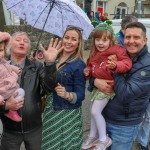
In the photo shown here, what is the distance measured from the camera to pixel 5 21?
41.3 feet

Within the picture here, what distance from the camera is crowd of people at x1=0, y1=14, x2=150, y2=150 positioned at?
2229mm

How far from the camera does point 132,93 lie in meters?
2.14

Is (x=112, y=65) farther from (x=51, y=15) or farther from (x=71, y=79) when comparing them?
(x=51, y=15)

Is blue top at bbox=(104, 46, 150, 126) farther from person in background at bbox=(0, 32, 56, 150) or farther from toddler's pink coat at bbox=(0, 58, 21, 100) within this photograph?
toddler's pink coat at bbox=(0, 58, 21, 100)

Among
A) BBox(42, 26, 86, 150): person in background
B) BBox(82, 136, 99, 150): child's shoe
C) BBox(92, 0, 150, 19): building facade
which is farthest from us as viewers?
BBox(92, 0, 150, 19): building facade

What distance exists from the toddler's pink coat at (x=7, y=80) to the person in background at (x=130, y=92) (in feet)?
2.60

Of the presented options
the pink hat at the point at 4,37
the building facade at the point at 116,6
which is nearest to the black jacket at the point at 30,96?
the pink hat at the point at 4,37

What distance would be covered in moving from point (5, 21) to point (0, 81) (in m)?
11.1

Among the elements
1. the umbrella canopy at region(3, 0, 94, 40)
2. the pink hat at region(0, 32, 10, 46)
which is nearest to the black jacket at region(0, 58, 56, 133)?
the pink hat at region(0, 32, 10, 46)

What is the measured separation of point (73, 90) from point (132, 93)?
74 cm

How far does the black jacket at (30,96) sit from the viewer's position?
251 cm

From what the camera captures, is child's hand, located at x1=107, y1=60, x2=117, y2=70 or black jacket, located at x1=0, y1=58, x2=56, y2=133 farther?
black jacket, located at x1=0, y1=58, x2=56, y2=133

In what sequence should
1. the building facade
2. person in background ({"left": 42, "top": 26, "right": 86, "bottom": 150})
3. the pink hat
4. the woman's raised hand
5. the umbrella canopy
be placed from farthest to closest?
the building facade, the umbrella canopy, person in background ({"left": 42, "top": 26, "right": 86, "bottom": 150}), the woman's raised hand, the pink hat

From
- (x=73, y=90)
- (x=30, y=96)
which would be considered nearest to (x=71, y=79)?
(x=73, y=90)
